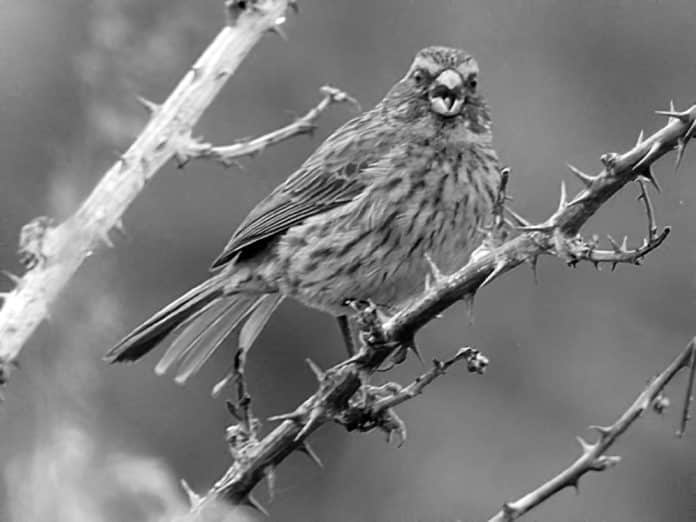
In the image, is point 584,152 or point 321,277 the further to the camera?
point 584,152

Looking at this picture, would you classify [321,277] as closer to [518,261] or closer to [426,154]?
[426,154]

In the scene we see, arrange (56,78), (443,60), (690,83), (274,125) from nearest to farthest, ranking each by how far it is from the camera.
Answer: (443,60) → (56,78) → (274,125) → (690,83)

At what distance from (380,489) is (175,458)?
96 centimetres

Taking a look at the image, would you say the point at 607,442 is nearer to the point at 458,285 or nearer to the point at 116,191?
the point at 458,285

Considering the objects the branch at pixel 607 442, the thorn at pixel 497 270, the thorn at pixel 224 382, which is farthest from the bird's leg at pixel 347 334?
the branch at pixel 607 442

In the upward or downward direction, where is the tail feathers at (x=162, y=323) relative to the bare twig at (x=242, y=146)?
upward

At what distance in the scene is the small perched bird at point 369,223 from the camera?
464 cm

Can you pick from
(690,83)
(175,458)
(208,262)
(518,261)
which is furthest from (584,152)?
(518,261)

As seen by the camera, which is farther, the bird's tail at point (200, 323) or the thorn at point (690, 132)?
the bird's tail at point (200, 323)

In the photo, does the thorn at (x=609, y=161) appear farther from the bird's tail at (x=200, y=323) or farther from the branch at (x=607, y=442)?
the bird's tail at (x=200, y=323)

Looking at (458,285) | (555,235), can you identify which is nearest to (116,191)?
(458,285)

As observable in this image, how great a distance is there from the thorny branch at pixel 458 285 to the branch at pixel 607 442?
0.39m

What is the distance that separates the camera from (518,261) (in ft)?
9.22

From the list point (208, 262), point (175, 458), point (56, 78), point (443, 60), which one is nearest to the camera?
point (443, 60)
